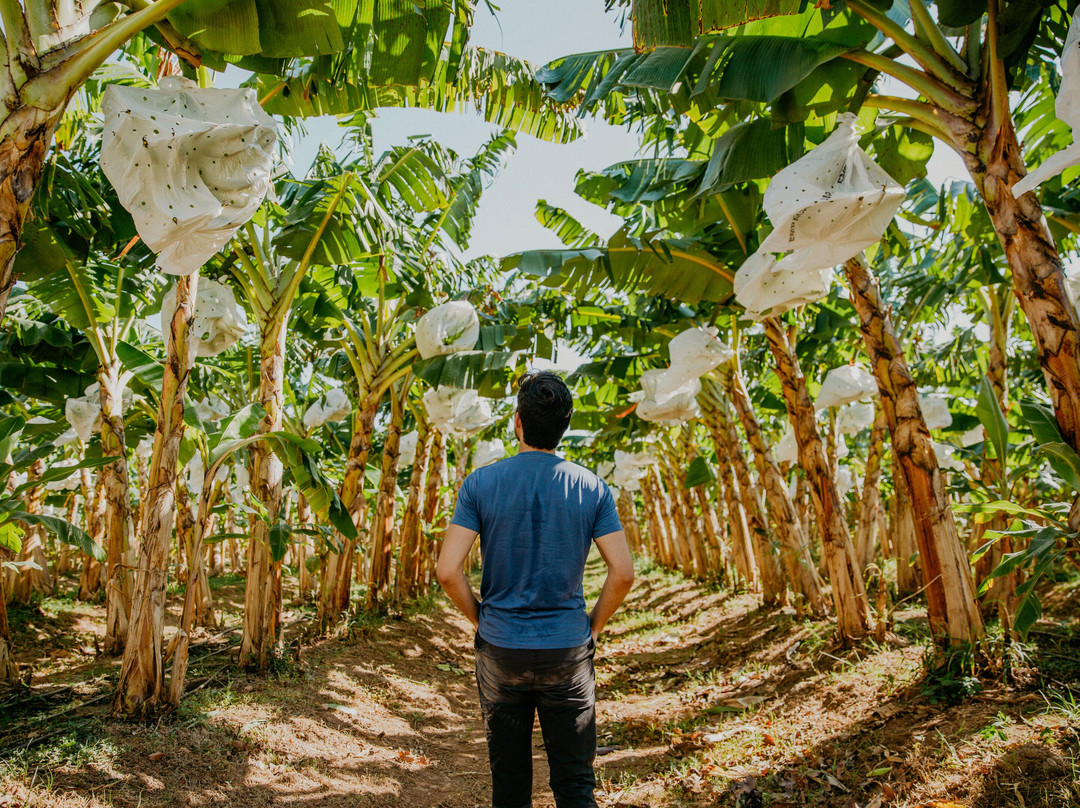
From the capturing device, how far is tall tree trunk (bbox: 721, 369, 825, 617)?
7.27 meters

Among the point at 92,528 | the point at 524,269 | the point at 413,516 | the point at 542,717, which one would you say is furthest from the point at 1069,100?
the point at 92,528

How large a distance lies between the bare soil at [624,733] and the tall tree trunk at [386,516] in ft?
4.37

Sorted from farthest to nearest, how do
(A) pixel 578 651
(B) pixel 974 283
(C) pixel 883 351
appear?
(B) pixel 974 283, (C) pixel 883 351, (A) pixel 578 651

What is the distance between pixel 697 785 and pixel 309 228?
5019 mm

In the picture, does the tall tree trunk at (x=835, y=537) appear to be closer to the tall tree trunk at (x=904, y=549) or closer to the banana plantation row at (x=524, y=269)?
the banana plantation row at (x=524, y=269)

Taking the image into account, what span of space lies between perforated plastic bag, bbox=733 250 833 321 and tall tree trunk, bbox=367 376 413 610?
5.60 m

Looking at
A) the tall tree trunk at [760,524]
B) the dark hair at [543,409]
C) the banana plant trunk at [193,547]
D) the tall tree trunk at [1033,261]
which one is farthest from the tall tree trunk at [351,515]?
the tall tree trunk at [1033,261]

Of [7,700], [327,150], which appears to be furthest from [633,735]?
[327,150]

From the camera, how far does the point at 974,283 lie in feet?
21.6

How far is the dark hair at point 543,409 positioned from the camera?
2484 millimetres

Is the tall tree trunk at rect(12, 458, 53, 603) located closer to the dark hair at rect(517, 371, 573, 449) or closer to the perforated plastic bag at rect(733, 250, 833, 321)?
the dark hair at rect(517, 371, 573, 449)

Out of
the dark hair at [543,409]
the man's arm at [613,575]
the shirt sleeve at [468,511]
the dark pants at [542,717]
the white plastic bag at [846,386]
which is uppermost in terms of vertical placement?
the white plastic bag at [846,386]

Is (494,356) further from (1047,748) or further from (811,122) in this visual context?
(1047,748)

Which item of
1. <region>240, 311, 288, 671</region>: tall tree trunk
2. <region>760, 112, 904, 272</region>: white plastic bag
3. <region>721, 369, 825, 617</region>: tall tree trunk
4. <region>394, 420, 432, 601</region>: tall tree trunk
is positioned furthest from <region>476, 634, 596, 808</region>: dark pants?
<region>394, 420, 432, 601</region>: tall tree trunk
